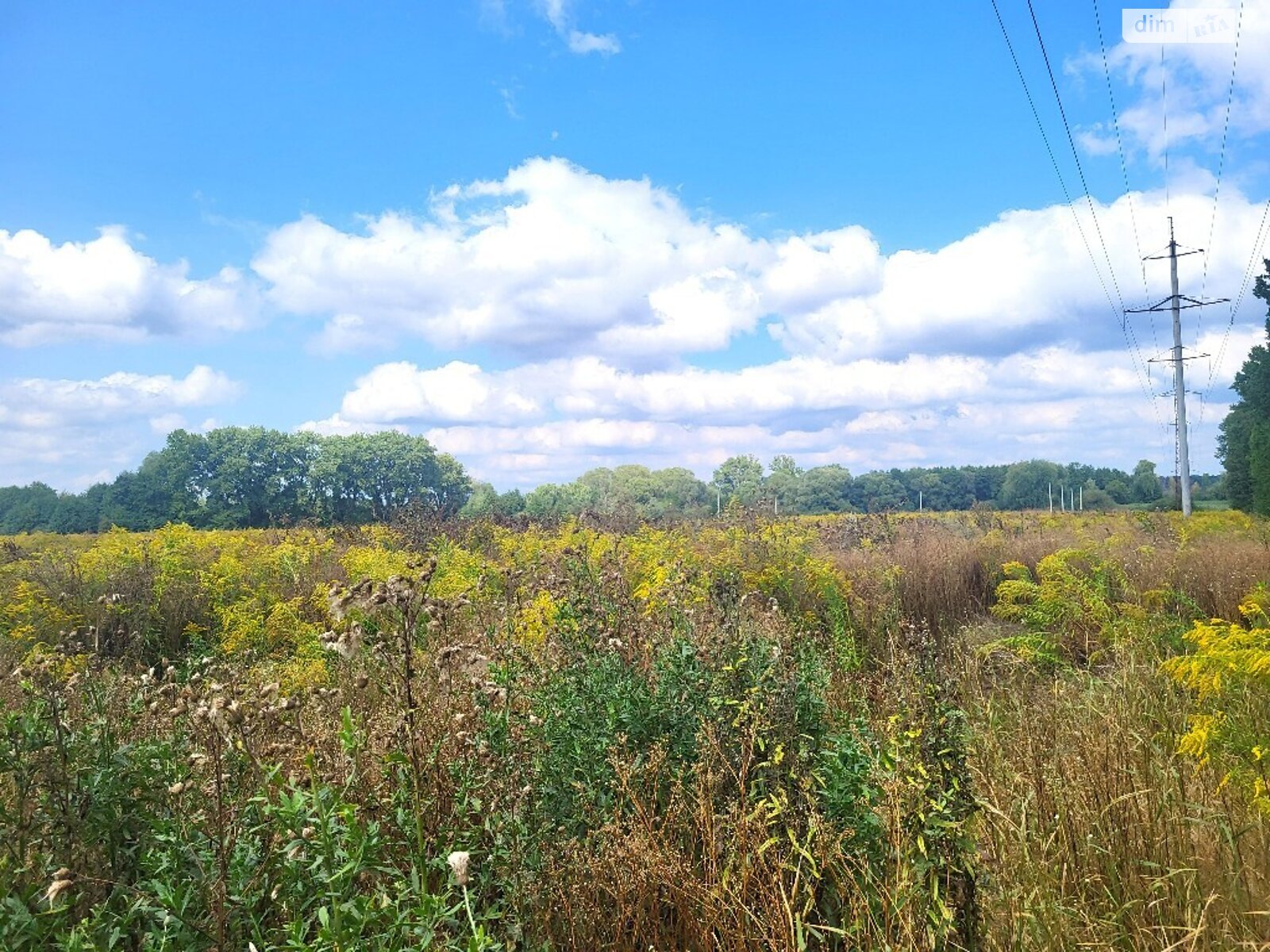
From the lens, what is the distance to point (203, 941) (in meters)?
2.27

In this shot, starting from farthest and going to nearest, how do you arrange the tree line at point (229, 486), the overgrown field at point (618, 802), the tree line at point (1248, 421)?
the tree line at point (229, 486) < the tree line at point (1248, 421) < the overgrown field at point (618, 802)

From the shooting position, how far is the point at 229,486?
45469mm

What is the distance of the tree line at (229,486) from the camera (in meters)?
42.8

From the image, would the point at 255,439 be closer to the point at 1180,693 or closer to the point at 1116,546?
the point at 1116,546

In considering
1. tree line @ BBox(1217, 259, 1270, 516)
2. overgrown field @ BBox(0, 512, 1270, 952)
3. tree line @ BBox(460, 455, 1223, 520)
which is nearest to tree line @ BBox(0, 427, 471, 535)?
tree line @ BBox(460, 455, 1223, 520)

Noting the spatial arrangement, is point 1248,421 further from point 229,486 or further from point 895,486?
point 229,486

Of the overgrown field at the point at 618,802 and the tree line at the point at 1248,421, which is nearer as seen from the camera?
the overgrown field at the point at 618,802

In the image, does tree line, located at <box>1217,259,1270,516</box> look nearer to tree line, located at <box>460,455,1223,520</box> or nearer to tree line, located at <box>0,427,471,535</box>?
tree line, located at <box>460,455,1223,520</box>

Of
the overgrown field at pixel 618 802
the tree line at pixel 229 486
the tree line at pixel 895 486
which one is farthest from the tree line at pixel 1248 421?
the tree line at pixel 229 486

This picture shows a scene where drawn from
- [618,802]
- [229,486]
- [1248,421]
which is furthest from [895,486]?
[618,802]

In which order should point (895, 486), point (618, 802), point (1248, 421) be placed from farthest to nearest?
point (895, 486) → point (1248, 421) → point (618, 802)

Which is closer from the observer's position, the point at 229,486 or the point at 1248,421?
the point at 1248,421

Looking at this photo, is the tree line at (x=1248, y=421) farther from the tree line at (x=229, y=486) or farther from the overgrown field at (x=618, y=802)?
the tree line at (x=229, y=486)

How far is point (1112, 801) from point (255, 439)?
5203 cm
